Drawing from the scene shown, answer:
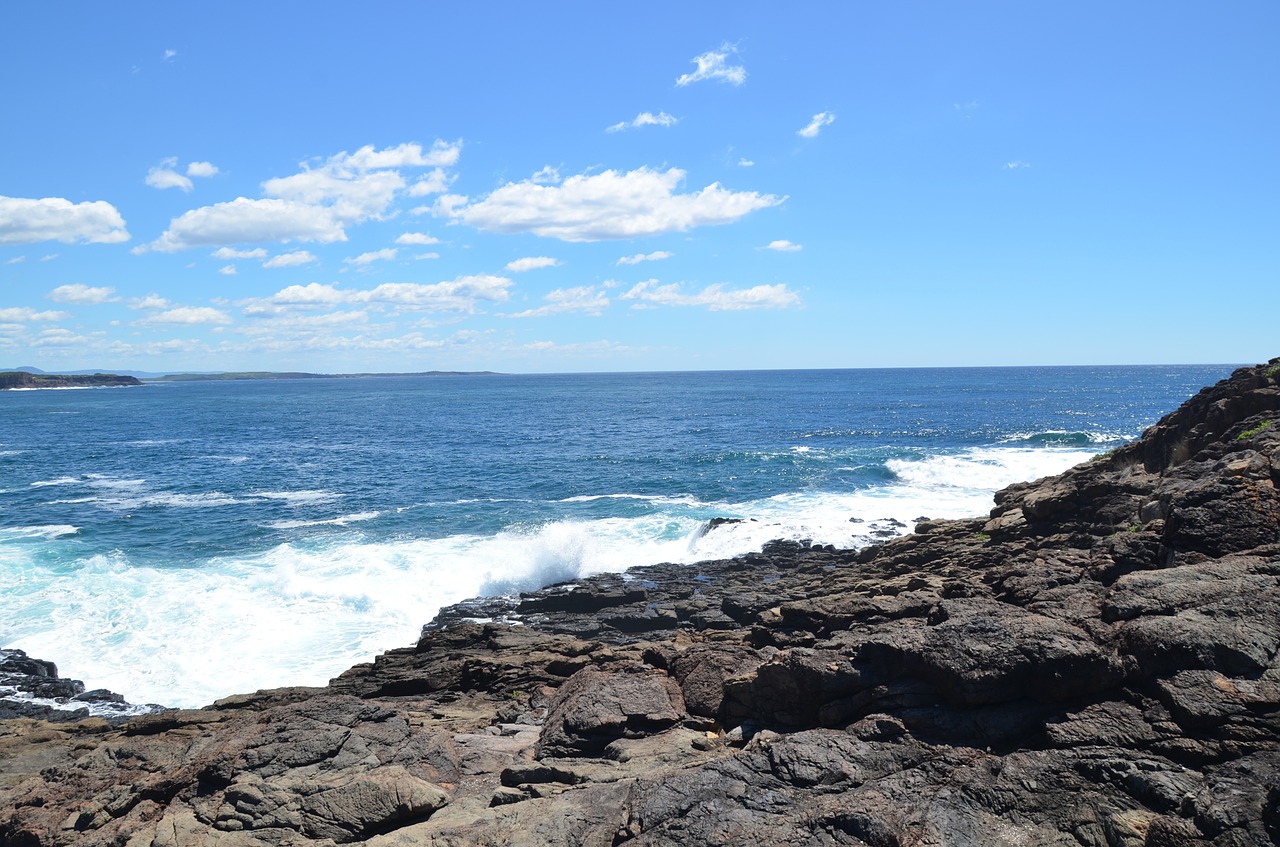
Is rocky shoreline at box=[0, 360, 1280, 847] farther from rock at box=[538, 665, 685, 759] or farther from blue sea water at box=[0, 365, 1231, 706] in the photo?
blue sea water at box=[0, 365, 1231, 706]

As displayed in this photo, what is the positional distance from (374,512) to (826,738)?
118 feet

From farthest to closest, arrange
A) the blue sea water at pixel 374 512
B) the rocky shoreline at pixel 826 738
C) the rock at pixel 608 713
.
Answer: the blue sea water at pixel 374 512 → the rock at pixel 608 713 → the rocky shoreline at pixel 826 738

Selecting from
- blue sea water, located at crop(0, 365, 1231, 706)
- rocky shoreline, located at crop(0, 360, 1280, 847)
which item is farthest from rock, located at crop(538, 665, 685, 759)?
blue sea water, located at crop(0, 365, 1231, 706)

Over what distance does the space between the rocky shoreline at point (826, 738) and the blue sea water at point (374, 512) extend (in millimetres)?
8100

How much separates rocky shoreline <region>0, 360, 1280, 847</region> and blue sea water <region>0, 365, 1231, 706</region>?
26.6ft

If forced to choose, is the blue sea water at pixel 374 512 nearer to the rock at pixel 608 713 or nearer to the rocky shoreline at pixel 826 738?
the rocky shoreline at pixel 826 738

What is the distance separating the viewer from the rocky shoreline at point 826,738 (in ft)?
26.5

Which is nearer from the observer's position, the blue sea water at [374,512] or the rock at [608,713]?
the rock at [608,713]

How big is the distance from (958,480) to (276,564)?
39.4 m

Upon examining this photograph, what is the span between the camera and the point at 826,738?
9.78 meters

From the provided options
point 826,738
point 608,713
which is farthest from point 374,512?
point 826,738

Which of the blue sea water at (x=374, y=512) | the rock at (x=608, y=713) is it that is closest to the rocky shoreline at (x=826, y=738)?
the rock at (x=608, y=713)

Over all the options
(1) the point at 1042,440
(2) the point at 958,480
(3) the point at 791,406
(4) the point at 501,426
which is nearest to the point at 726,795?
(2) the point at 958,480

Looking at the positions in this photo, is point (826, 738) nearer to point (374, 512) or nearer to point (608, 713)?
point (608, 713)
